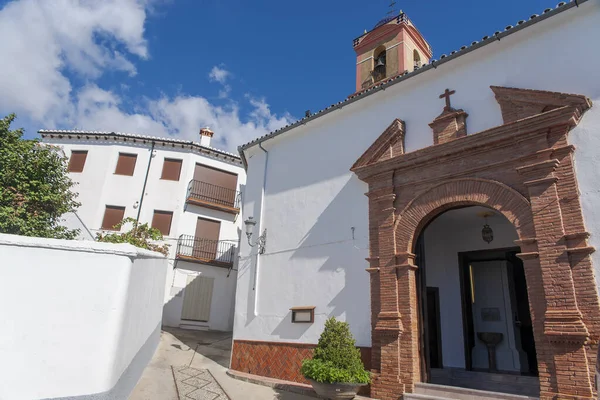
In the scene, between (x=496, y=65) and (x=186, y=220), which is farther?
(x=186, y=220)

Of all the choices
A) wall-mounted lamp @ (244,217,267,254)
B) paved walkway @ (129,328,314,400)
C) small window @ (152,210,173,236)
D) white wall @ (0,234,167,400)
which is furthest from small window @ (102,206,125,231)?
white wall @ (0,234,167,400)

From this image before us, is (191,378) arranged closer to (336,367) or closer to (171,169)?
(336,367)

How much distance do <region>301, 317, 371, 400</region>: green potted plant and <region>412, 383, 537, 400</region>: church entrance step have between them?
89 cm

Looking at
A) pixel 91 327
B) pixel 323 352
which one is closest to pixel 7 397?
pixel 91 327

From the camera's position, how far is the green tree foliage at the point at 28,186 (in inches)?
340

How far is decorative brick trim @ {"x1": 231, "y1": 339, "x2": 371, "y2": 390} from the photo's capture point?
28.9 feet

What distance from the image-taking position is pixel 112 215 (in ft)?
59.9

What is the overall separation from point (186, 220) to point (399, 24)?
11.9 meters

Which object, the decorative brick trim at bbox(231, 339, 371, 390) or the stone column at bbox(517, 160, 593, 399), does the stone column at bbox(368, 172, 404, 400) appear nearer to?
the decorative brick trim at bbox(231, 339, 371, 390)

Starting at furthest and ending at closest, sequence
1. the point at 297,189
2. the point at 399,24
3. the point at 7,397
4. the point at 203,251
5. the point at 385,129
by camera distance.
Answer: the point at 203,251 < the point at 399,24 < the point at 297,189 < the point at 385,129 < the point at 7,397

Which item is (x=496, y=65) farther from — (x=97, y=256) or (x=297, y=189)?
(x=97, y=256)

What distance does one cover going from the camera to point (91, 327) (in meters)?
4.66

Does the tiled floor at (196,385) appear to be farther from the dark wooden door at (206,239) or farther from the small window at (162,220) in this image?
the small window at (162,220)

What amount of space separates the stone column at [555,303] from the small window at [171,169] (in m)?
15.6
